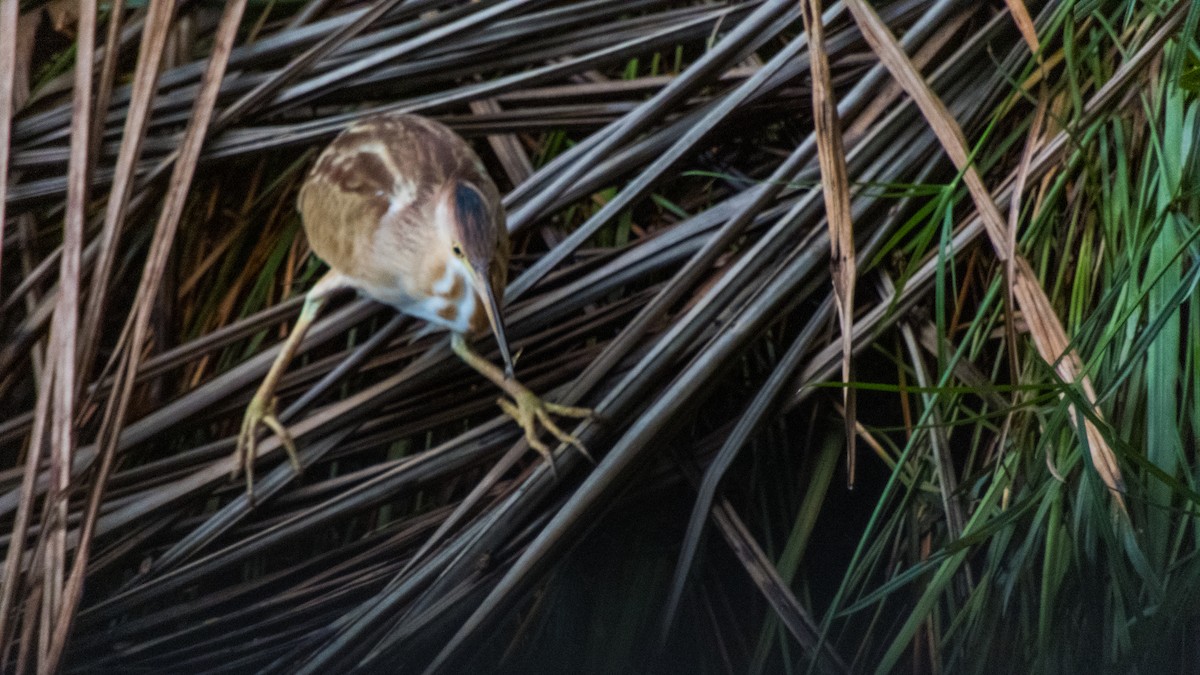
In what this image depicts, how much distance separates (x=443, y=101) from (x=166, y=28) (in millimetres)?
291

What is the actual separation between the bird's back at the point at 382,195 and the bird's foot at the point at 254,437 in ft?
0.46

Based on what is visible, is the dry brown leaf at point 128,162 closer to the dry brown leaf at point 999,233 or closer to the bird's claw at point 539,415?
the bird's claw at point 539,415

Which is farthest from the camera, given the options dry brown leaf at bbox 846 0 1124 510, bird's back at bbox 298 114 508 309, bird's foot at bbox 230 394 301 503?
bird's back at bbox 298 114 508 309

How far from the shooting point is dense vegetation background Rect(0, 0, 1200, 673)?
70cm

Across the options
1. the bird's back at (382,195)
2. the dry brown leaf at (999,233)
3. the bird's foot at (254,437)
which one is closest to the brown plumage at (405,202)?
the bird's back at (382,195)

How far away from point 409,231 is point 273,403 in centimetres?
20

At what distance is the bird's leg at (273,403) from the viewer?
81 centimetres

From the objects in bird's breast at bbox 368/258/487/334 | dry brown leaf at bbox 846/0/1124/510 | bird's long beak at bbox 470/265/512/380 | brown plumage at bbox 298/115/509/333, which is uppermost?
brown plumage at bbox 298/115/509/333

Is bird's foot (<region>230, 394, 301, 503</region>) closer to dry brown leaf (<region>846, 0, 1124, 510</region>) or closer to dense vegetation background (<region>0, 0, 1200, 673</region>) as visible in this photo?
dense vegetation background (<region>0, 0, 1200, 673</region>)

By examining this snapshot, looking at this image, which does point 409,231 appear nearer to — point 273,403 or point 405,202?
point 405,202

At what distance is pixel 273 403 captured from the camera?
863 mm

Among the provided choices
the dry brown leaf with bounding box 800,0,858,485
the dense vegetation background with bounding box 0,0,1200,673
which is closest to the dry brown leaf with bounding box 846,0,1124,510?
the dense vegetation background with bounding box 0,0,1200,673

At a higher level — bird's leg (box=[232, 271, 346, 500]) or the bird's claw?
bird's leg (box=[232, 271, 346, 500])

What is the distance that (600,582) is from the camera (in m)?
0.85
